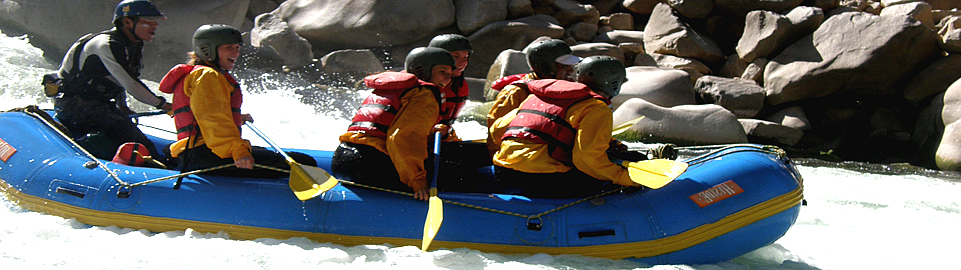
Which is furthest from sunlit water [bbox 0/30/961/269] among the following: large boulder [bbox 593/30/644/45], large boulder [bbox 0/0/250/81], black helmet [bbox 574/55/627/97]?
large boulder [bbox 0/0/250/81]

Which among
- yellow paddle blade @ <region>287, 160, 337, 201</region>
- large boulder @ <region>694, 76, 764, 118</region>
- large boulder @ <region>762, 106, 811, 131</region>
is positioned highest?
yellow paddle blade @ <region>287, 160, 337, 201</region>

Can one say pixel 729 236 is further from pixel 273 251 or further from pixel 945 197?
pixel 945 197

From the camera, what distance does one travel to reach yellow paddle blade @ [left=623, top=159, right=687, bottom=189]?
3.20m

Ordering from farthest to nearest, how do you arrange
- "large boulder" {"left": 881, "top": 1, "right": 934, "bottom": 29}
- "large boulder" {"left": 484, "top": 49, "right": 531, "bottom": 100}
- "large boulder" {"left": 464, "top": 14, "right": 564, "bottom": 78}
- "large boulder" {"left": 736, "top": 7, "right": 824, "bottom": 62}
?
"large boulder" {"left": 464, "top": 14, "right": 564, "bottom": 78}
"large boulder" {"left": 881, "top": 1, "right": 934, "bottom": 29}
"large boulder" {"left": 736, "top": 7, "right": 824, "bottom": 62}
"large boulder" {"left": 484, "top": 49, "right": 531, "bottom": 100}

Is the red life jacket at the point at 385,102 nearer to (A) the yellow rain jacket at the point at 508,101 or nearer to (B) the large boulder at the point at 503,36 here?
(A) the yellow rain jacket at the point at 508,101

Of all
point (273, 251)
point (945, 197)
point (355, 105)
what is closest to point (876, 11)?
Answer: point (945, 197)

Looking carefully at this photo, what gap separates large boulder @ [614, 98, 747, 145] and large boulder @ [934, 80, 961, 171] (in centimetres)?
203

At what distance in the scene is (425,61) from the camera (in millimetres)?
3496

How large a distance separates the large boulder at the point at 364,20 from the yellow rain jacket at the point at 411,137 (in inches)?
349

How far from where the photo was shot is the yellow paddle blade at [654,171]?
3.20 metres

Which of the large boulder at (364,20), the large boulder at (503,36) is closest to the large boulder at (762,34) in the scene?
the large boulder at (503,36)

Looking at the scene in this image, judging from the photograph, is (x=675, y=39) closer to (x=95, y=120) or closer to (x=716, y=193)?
(x=716, y=193)

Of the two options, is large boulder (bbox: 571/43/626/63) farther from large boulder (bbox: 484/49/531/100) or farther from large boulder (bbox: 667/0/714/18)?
large boulder (bbox: 484/49/531/100)

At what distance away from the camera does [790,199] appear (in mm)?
3516
